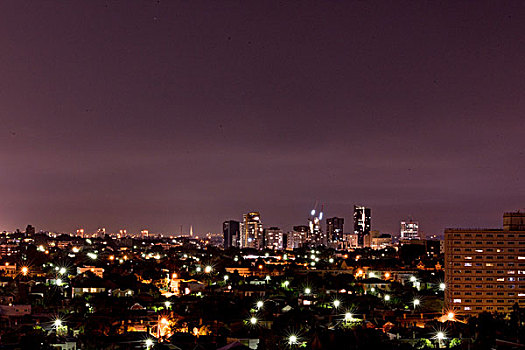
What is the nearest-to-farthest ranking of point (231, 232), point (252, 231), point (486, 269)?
point (486, 269), point (252, 231), point (231, 232)

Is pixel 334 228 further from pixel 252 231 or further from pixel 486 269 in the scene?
pixel 486 269

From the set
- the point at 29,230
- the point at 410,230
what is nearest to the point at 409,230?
the point at 410,230

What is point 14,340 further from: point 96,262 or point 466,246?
point 96,262

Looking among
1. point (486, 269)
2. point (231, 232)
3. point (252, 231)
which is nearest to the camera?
point (486, 269)

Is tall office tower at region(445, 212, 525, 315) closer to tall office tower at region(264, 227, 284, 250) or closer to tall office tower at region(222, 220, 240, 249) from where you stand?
tall office tower at region(264, 227, 284, 250)

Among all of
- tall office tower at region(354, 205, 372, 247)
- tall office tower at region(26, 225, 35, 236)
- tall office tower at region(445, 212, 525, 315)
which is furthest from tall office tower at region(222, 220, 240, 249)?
tall office tower at region(445, 212, 525, 315)

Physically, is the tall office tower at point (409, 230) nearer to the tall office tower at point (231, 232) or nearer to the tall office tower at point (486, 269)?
the tall office tower at point (231, 232)

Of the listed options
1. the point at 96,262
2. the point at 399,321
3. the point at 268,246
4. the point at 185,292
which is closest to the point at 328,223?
the point at 268,246
